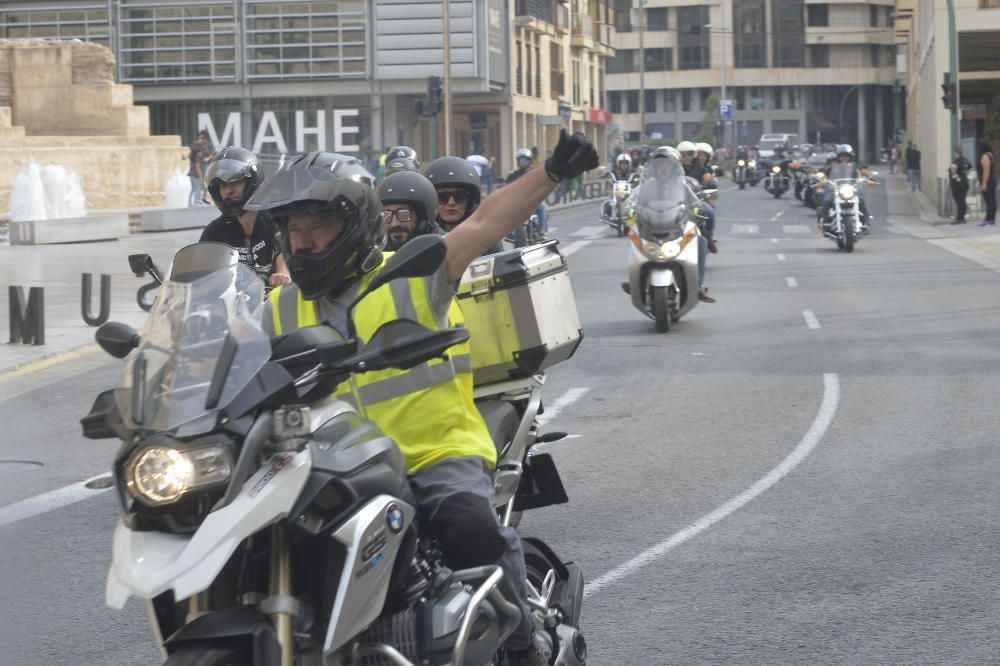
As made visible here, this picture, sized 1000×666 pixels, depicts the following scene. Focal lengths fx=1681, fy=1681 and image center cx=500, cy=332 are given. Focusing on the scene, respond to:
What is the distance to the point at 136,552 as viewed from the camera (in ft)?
11.3

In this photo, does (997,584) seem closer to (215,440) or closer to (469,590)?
(469,590)

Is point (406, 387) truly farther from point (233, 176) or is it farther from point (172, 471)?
point (233, 176)

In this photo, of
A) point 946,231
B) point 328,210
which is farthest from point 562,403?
point 946,231

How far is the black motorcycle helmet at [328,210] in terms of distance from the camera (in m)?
4.04

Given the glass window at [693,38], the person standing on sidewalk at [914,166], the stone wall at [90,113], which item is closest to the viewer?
the stone wall at [90,113]

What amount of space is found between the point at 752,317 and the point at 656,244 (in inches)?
77.9

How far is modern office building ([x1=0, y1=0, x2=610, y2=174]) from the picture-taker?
216 feet

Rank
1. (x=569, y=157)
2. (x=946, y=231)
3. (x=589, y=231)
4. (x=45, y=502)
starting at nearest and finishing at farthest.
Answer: (x=569, y=157) → (x=45, y=502) → (x=946, y=231) → (x=589, y=231)

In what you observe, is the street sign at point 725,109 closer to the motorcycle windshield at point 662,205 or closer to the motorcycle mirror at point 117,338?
the motorcycle windshield at point 662,205

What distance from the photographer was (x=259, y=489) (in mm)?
3463

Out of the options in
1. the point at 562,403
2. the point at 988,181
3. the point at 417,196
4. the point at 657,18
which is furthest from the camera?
the point at 657,18

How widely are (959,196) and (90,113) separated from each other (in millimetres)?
22713

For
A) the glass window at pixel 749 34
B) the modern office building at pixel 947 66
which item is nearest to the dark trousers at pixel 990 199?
the modern office building at pixel 947 66

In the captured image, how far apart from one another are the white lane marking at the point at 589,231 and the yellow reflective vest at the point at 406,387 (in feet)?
110
